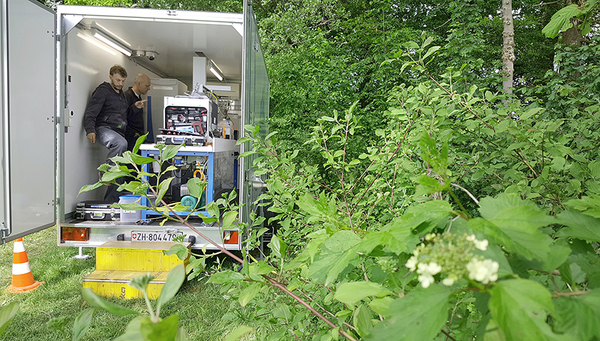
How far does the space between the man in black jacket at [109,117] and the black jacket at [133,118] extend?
0.55m

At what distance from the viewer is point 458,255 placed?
0.39m

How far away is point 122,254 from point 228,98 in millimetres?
5440

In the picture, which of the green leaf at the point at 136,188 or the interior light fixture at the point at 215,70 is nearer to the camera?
the green leaf at the point at 136,188

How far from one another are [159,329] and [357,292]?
0.34 meters

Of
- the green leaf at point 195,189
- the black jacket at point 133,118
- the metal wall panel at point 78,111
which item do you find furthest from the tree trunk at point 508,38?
the green leaf at point 195,189

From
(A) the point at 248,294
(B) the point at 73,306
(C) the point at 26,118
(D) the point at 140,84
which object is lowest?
(B) the point at 73,306

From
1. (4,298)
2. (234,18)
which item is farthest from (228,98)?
(4,298)

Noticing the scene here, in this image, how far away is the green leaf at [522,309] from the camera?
1.19ft

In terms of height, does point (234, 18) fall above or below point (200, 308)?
above

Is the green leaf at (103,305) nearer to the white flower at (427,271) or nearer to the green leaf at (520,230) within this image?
the white flower at (427,271)

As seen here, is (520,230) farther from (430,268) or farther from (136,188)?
(136,188)

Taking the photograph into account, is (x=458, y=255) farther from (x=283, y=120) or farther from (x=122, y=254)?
(x=283, y=120)

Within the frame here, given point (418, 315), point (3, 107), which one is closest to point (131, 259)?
point (3, 107)

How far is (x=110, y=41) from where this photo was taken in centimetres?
552
